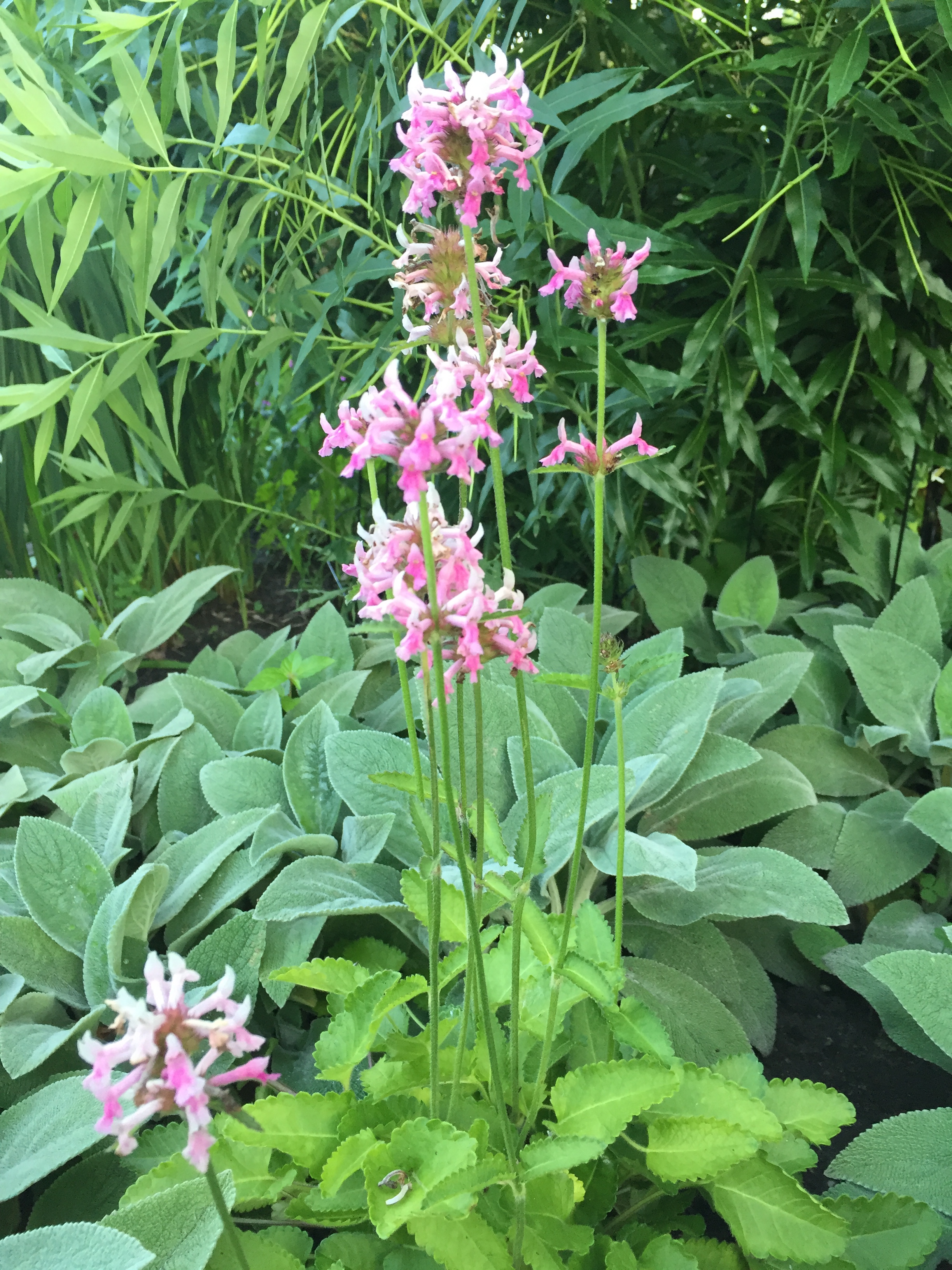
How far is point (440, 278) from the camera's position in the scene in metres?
0.46

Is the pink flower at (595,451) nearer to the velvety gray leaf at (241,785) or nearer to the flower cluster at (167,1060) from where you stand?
the flower cluster at (167,1060)

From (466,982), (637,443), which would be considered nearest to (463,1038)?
(466,982)

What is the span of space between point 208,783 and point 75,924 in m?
0.19

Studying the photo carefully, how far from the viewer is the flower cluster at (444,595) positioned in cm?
40

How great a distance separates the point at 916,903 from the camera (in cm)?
102

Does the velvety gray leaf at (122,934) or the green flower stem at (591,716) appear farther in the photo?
the velvety gray leaf at (122,934)

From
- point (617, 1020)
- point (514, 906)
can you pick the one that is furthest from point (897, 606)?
point (514, 906)

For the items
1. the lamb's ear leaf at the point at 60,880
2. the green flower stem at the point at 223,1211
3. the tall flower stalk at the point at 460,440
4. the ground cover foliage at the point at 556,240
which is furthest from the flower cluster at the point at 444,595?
the lamb's ear leaf at the point at 60,880

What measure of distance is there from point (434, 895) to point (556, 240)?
Result: 0.98 meters

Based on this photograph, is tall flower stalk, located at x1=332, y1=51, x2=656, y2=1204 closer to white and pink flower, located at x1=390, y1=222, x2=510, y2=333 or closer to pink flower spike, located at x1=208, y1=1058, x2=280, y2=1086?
white and pink flower, located at x1=390, y1=222, x2=510, y2=333

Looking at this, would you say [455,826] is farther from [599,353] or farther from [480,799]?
[599,353]

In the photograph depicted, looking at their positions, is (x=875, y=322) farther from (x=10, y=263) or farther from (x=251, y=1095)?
(x=10, y=263)

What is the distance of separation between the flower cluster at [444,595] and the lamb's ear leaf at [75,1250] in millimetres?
371

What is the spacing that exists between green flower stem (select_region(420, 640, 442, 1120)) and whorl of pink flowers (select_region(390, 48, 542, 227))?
221 millimetres
